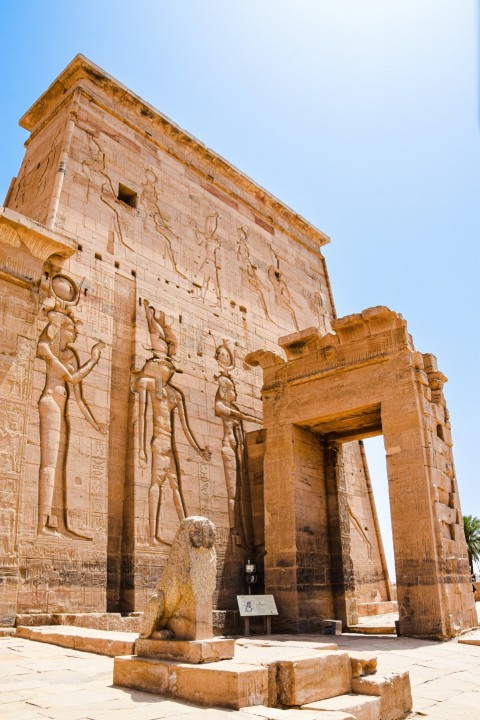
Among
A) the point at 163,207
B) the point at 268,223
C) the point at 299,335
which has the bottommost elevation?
the point at 299,335

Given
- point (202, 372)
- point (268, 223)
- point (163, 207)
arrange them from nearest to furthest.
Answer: point (202, 372) → point (163, 207) → point (268, 223)

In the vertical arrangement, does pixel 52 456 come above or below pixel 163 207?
below

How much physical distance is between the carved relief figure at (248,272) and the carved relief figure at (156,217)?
6.36 feet

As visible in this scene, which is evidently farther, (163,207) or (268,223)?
(268,223)

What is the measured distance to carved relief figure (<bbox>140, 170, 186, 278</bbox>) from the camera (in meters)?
11.5

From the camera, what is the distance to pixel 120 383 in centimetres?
962

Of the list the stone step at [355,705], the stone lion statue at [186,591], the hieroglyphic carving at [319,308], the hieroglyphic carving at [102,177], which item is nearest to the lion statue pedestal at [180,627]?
the stone lion statue at [186,591]

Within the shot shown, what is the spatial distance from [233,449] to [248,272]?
4.34 metres

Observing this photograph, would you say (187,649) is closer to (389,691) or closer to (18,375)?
(389,691)

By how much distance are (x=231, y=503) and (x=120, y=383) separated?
294cm

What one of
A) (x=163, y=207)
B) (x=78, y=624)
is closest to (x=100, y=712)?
(x=78, y=624)

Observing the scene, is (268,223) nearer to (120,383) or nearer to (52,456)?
(120,383)

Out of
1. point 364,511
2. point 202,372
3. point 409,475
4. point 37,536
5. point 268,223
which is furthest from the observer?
point 268,223

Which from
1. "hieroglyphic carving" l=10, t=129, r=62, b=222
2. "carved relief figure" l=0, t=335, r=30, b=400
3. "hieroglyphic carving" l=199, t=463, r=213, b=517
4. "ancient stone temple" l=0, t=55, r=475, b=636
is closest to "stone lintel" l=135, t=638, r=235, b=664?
"ancient stone temple" l=0, t=55, r=475, b=636
